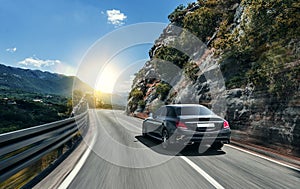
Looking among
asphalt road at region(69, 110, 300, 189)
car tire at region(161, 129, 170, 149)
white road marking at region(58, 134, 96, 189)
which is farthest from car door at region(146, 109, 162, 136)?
white road marking at region(58, 134, 96, 189)

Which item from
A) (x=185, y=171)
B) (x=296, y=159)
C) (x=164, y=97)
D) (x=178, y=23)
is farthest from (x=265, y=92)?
(x=178, y=23)

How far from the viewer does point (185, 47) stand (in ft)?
109

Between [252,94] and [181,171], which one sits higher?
[252,94]

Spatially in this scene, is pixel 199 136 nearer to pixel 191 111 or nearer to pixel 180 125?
pixel 180 125

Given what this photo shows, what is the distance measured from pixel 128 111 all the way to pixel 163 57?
52.1 feet

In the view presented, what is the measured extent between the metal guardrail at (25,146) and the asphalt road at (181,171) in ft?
3.25

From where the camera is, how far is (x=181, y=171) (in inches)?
210

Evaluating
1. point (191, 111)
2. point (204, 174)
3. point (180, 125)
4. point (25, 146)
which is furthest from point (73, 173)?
point (191, 111)

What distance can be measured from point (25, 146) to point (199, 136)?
4.78 m

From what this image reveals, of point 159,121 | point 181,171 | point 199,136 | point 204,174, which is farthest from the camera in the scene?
point 159,121

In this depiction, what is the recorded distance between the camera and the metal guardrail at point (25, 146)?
373 cm

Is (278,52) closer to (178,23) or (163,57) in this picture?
(163,57)

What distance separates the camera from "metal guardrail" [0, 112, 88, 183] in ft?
12.2

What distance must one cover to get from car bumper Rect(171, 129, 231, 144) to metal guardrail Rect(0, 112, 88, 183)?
141 inches
